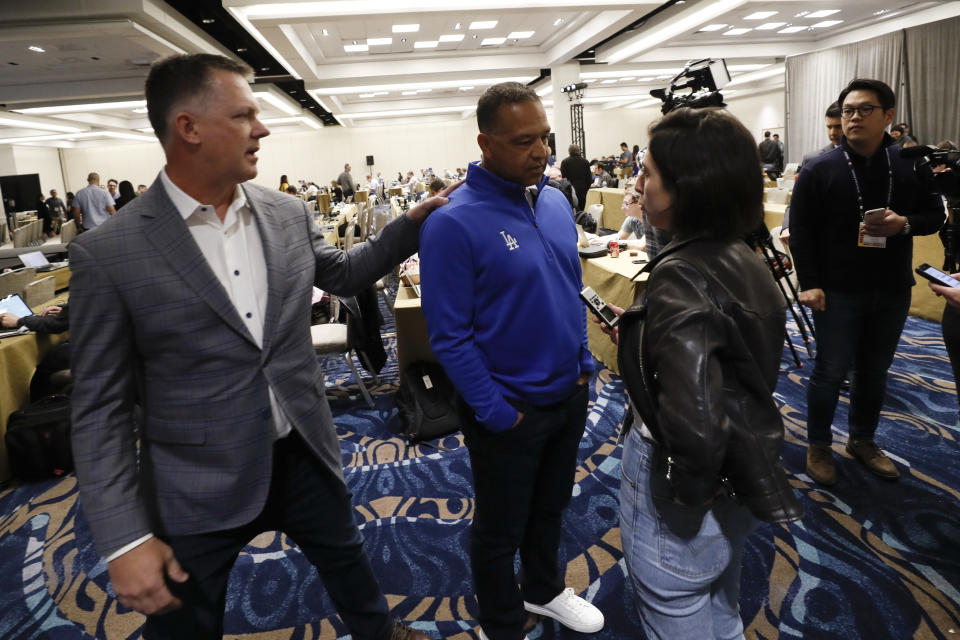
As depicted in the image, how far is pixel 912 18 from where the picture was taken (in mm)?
11516

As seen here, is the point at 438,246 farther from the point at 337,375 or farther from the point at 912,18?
the point at 912,18

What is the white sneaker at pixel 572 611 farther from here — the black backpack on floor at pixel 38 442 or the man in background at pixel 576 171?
the man in background at pixel 576 171

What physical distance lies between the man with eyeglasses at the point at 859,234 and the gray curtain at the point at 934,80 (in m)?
11.6

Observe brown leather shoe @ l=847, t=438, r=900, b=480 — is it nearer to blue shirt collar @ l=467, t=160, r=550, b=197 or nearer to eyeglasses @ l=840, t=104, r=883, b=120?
eyeglasses @ l=840, t=104, r=883, b=120

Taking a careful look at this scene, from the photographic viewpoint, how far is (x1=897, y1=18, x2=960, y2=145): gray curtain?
1037 centimetres

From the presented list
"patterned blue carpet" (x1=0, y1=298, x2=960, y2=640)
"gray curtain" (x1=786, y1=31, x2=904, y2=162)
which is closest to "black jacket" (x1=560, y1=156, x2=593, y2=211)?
"patterned blue carpet" (x1=0, y1=298, x2=960, y2=640)

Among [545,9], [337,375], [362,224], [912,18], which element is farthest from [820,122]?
[337,375]

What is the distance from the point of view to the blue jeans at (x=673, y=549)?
102 centimetres

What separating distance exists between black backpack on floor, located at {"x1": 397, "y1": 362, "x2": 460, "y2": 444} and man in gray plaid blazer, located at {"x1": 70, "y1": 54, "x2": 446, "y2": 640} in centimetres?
184

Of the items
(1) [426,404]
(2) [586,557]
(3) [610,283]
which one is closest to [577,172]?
(3) [610,283]

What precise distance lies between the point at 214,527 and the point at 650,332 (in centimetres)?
93

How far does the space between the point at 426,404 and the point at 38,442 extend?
2063 millimetres

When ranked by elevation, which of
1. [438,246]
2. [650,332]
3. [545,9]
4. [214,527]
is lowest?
[214,527]

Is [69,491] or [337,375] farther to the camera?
[337,375]
